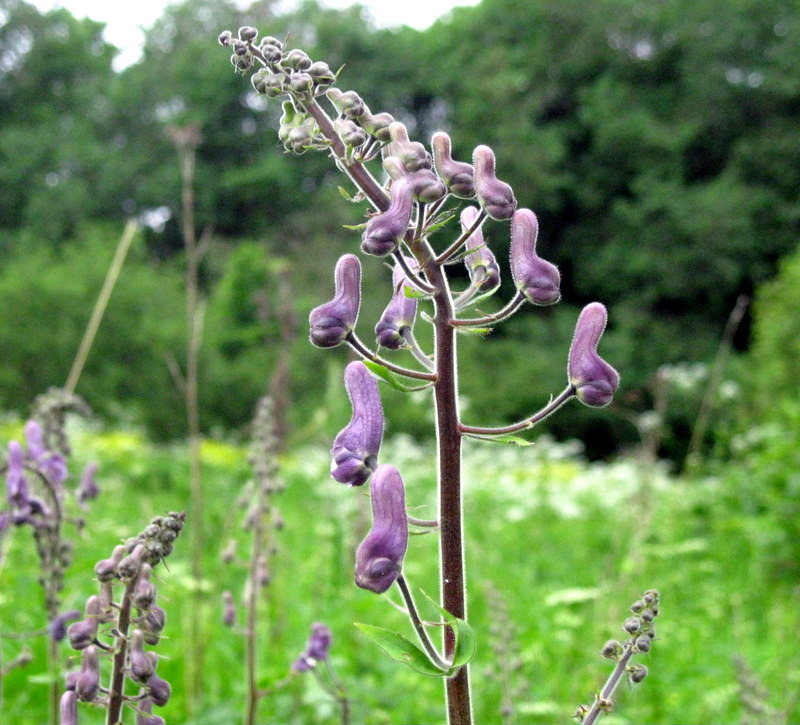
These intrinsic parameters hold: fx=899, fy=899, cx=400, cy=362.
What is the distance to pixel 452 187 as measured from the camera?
1.41 m

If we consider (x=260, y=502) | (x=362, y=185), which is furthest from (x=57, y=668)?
(x=362, y=185)

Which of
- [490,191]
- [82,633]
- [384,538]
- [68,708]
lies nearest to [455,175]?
[490,191]

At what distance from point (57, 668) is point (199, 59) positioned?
37899 millimetres

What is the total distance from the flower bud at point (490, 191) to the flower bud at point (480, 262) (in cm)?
10

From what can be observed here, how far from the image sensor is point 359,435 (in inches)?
56.3

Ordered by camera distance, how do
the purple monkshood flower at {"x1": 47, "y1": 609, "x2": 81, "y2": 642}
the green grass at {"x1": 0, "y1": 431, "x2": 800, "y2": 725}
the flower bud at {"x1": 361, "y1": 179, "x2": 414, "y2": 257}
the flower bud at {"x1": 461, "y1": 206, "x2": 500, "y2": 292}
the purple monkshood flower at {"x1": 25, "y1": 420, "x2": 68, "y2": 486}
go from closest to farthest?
the flower bud at {"x1": 361, "y1": 179, "x2": 414, "y2": 257}, the flower bud at {"x1": 461, "y1": 206, "x2": 500, "y2": 292}, the purple monkshood flower at {"x1": 47, "y1": 609, "x2": 81, "y2": 642}, the purple monkshood flower at {"x1": 25, "y1": 420, "x2": 68, "y2": 486}, the green grass at {"x1": 0, "y1": 431, "x2": 800, "y2": 725}

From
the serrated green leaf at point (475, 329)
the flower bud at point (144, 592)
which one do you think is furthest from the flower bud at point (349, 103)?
the flower bud at point (144, 592)

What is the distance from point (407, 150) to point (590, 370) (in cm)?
46

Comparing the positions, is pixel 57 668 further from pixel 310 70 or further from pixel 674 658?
pixel 674 658

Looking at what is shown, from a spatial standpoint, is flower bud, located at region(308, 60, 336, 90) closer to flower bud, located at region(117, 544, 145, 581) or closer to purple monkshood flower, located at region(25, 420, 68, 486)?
flower bud, located at region(117, 544, 145, 581)

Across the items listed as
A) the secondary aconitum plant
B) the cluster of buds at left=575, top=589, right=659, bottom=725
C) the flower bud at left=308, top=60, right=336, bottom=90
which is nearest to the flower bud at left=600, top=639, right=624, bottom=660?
the cluster of buds at left=575, top=589, right=659, bottom=725

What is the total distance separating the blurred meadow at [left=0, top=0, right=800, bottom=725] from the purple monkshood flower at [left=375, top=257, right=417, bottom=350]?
29 cm

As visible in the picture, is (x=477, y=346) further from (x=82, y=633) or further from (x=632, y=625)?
(x=82, y=633)

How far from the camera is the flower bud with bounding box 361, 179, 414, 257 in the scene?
1.26 metres
